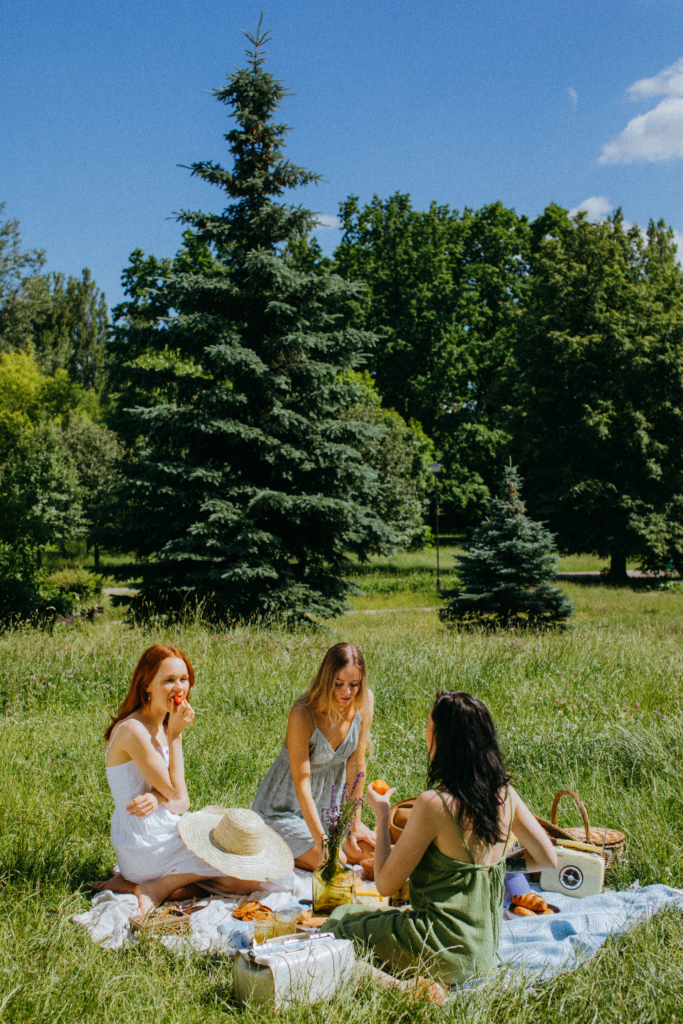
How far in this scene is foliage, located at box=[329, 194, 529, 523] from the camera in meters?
33.8

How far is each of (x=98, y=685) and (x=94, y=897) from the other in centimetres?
358

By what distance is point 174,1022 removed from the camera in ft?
7.81

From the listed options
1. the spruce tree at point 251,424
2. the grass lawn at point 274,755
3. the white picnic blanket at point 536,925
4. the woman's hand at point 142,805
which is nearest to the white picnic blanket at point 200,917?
the white picnic blanket at point 536,925

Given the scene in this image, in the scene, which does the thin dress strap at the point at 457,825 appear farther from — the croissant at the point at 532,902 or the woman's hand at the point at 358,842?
the woman's hand at the point at 358,842

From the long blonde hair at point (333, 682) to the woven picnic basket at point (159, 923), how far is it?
1.17 metres

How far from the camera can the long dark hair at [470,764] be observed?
2.61 meters

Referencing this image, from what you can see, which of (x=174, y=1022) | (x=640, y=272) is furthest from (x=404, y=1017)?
(x=640, y=272)

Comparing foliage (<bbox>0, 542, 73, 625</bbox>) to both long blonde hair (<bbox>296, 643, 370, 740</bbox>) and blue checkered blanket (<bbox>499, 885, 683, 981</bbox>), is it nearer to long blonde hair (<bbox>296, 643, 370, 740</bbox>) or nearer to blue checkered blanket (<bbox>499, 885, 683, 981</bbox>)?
long blonde hair (<bbox>296, 643, 370, 740</bbox>)

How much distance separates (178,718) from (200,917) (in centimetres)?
92

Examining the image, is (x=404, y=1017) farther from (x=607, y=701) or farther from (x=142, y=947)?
(x=607, y=701)

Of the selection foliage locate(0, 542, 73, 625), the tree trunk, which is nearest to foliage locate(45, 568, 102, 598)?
foliage locate(0, 542, 73, 625)

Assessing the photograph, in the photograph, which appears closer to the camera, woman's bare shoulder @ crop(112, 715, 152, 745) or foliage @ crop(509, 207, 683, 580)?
woman's bare shoulder @ crop(112, 715, 152, 745)

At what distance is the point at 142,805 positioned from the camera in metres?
3.49

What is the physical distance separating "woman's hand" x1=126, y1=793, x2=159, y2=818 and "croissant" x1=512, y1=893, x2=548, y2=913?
176 cm
